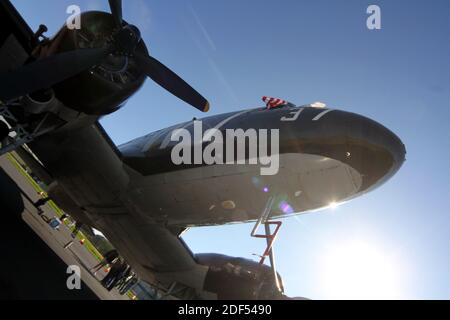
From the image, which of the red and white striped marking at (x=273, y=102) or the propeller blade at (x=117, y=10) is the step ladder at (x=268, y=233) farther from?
the propeller blade at (x=117, y=10)

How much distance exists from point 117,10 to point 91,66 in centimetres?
201

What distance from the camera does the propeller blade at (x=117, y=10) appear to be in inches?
405

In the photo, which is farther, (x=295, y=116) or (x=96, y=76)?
(x=295, y=116)

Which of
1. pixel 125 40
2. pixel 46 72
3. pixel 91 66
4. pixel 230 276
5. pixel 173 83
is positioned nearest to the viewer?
pixel 46 72

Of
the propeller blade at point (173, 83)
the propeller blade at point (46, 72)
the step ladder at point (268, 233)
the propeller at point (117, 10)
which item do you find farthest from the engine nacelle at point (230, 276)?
the propeller at point (117, 10)

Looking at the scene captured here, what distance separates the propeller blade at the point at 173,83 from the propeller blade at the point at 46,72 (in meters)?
1.59

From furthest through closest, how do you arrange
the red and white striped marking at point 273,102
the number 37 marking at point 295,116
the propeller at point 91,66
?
1. the red and white striped marking at point 273,102
2. the number 37 marking at point 295,116
3. the propeller at point 91,66

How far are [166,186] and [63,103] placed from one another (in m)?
4.44

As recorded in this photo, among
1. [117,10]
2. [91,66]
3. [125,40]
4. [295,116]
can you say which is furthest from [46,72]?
[295,116]

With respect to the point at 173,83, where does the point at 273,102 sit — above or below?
below

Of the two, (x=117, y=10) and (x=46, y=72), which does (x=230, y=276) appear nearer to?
(x=46, y=72)

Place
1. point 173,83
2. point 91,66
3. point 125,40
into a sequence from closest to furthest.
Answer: point 91,66, point 125,40, point 173,83

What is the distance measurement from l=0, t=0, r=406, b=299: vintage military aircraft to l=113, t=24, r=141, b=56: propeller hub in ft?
0.09

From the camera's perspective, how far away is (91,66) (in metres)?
9.77
